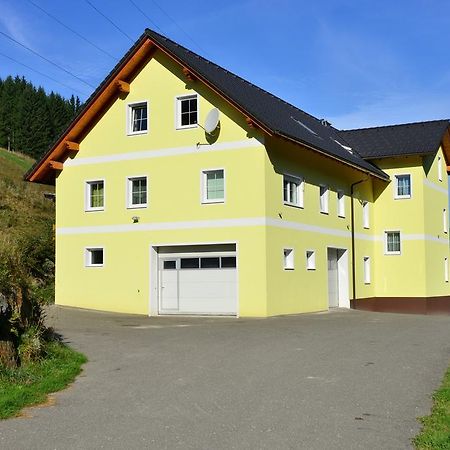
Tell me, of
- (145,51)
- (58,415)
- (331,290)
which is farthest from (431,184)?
(58,415)

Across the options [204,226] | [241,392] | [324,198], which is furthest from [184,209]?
[241,392]

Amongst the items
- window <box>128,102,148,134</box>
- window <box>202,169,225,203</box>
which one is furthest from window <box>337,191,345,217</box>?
window <box>128,102,148,134</box>

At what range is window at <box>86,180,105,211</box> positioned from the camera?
25.3 meters

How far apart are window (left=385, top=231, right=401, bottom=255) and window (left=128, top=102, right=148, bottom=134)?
13475mm

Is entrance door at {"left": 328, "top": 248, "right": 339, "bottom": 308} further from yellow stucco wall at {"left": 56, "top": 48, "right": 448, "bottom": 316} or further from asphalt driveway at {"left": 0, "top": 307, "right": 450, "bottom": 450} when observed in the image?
asphalt driveway at {"left": 0, "top": 307, "right": 450, "bottom": 450}

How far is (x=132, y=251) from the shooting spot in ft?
78.9

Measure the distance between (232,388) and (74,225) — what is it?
17.5 meters

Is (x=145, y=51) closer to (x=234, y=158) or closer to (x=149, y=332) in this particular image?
(x=234, y=158)

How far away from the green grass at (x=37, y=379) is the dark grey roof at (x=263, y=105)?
457 inches

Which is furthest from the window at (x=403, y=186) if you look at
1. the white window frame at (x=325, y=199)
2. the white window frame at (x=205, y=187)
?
the white window frame at (x=205, y=187)

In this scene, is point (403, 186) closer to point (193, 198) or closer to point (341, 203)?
point (341, 203)

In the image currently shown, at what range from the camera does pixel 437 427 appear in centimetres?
686

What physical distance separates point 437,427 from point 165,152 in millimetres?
17939

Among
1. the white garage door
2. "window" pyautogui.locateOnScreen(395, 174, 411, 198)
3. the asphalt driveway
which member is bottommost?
the asphalt driveway
